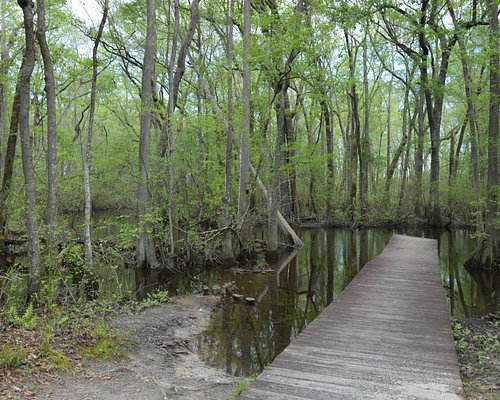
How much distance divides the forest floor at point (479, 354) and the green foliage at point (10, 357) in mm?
4333

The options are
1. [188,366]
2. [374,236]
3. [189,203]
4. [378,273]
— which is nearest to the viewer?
[188,366]

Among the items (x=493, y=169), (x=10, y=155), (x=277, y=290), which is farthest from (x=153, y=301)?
(x=493, y=169)

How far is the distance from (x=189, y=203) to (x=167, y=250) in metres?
3.41

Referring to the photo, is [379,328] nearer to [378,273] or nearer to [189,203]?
[378,273]

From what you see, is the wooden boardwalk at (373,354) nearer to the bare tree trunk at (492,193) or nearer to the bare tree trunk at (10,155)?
the bare tree trunk at (492,193)

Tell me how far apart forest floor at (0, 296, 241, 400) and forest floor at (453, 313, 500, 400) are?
2590mm

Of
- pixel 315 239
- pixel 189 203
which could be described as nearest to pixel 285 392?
pixel 189 203

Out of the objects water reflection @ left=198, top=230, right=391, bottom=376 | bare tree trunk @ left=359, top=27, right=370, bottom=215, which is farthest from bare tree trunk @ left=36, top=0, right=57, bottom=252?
bare tree trunk @ left=359, top=27, right=370, bottom=215

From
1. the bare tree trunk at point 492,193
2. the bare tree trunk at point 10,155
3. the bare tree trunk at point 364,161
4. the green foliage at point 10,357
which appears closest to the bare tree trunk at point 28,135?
the green foliage at point 10,357

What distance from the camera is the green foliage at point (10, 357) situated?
411 centimetres

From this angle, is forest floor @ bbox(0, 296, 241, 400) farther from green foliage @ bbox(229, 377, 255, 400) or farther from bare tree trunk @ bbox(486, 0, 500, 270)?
bare tree trunk @ bbox(486, 0, 500, 270)

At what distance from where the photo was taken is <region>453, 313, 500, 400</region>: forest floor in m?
4.03

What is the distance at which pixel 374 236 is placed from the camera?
21.4 m

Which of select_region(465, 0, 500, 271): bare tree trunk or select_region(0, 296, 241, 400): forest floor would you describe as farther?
select_region(465, 0, 500, 271): bare tree trunk
